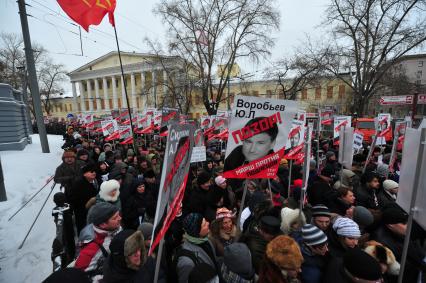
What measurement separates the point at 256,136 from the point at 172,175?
1.51 metres

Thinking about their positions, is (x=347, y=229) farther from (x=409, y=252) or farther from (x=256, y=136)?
(x=256, y=136)

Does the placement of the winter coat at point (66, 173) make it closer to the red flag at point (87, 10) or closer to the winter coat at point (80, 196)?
the winter coat at point (80, 196)

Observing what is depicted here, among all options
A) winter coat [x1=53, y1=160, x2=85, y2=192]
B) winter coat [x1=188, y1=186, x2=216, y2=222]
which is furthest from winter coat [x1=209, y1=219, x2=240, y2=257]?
winter coat [x1=53, y1=160, x2=85, y2=192]

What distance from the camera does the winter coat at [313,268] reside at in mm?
2219

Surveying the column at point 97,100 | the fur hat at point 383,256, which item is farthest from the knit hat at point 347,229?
the column at point 97,100

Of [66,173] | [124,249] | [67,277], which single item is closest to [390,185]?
[124,249]

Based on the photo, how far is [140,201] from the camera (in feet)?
14.4

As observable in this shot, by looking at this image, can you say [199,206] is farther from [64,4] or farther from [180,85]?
[180,85]

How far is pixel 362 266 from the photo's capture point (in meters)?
1.94

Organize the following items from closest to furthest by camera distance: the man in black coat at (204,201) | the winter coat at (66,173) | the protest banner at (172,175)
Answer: the protest banner at (172,175) < the man in black coat at (204,201) < the winter coat at (66,173)

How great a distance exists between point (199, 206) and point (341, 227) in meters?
2.18

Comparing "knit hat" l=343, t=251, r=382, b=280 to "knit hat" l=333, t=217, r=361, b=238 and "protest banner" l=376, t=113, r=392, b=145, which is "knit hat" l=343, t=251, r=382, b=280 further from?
"protest banner" l=376, t=113, r=392, b=145

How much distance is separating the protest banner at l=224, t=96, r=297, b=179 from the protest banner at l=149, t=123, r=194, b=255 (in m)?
0.93

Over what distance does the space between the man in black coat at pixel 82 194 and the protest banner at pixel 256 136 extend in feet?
8.32
